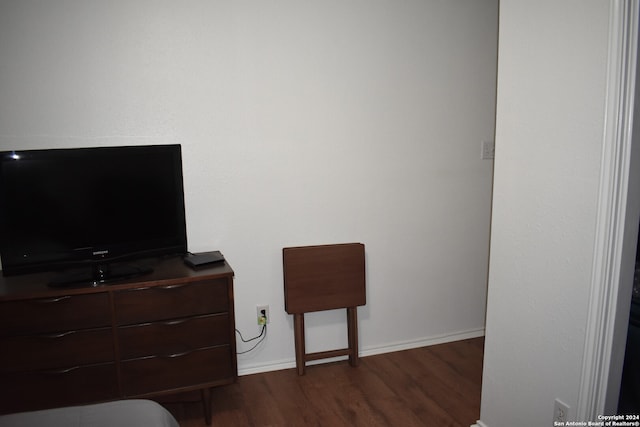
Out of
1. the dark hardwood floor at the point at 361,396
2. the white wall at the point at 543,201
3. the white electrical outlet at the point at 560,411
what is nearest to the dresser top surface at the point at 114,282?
the dark hardwood floor at the point at 361,396

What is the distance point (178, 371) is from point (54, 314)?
0.60m

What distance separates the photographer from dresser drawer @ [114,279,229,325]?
6.61 feet

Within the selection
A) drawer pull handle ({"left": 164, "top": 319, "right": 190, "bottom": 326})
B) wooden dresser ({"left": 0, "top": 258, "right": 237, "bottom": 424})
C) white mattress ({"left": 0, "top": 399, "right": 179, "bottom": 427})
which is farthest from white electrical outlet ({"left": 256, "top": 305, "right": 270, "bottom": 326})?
white mattress ({"left": 0, "top": 399, "right": 179, "bottom": 427})

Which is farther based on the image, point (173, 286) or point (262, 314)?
point (262, 314)

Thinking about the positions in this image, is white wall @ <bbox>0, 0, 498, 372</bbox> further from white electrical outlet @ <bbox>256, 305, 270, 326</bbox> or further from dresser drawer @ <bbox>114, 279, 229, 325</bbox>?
dresser drawer @ <bbox>114, 279, 229, 325</bbox>

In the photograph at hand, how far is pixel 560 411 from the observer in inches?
66.1

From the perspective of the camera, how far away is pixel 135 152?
216 centimetres

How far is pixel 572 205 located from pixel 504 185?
0.33 meters

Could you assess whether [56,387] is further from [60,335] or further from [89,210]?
[89,210]

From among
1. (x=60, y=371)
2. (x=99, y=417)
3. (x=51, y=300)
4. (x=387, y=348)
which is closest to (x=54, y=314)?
(x=51, y=300)

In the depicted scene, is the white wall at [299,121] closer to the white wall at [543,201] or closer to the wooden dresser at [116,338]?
the wooden dresser at [116,338]

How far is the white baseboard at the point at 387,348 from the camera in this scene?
274cm

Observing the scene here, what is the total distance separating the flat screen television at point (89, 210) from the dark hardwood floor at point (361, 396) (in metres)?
0.89

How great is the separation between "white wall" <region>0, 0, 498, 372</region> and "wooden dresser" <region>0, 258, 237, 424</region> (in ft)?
1.70
